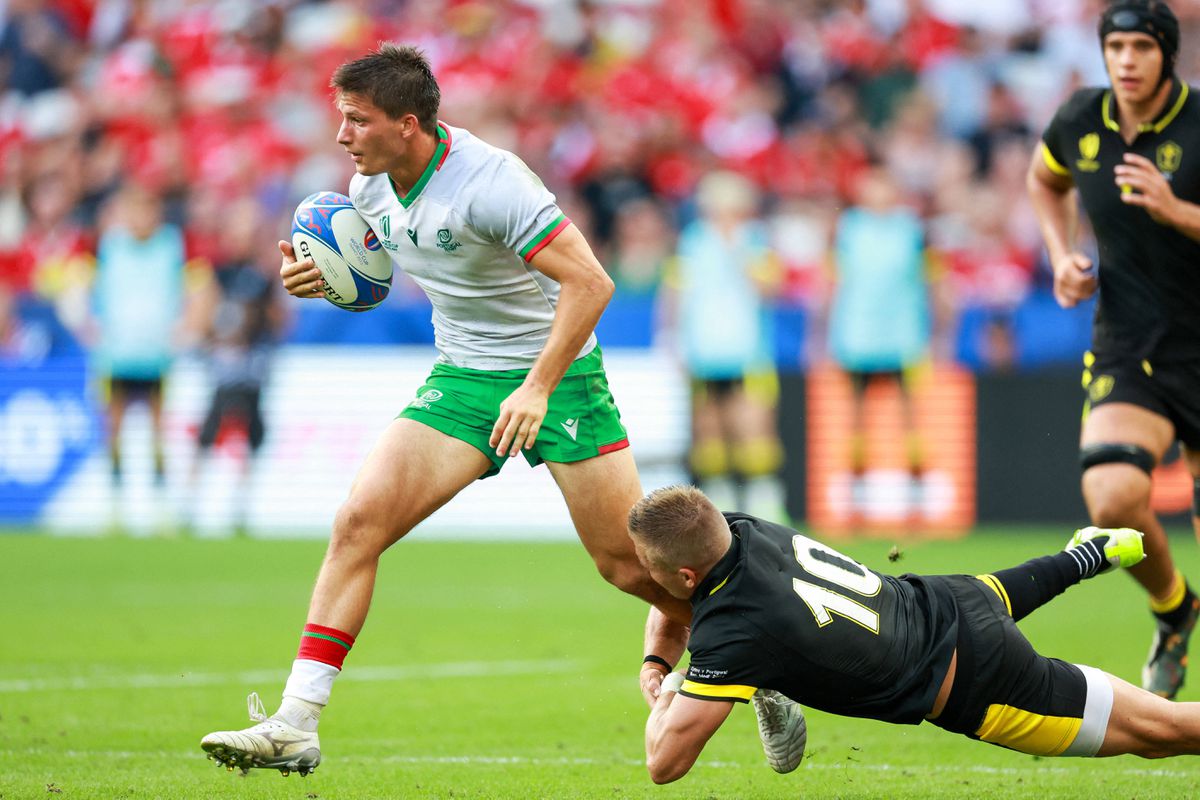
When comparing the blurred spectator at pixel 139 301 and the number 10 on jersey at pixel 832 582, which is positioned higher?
the number 10 on jersey at pixel 832 582

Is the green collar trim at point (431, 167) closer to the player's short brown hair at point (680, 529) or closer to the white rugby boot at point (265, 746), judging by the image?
the player's short brown hair at point (680, 529)

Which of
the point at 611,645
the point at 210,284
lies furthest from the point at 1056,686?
the point at 210,284

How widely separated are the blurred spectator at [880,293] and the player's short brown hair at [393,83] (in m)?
10.7

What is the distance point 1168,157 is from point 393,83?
11.5 ft

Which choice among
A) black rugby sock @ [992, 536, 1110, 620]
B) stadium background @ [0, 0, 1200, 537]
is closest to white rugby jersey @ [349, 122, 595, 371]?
black rugby sock @ [992, 536, 1110, 620]

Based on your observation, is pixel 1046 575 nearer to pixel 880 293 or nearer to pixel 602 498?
pixel 602 498

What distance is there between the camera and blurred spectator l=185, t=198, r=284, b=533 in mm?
16625

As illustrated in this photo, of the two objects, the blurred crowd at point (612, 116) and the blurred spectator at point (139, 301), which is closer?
the blurred spectator at point (139, 301)

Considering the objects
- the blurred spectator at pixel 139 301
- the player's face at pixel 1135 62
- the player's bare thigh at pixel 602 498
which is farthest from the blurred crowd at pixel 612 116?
the player's bare thigh at pixel 602 498

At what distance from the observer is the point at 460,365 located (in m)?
6.77

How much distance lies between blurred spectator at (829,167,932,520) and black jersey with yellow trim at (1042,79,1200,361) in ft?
28.7

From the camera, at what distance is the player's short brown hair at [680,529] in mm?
5324

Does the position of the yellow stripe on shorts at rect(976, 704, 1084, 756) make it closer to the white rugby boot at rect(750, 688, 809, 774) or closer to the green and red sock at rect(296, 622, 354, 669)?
the white rugby boot at rect(750, 688, 809, 774)

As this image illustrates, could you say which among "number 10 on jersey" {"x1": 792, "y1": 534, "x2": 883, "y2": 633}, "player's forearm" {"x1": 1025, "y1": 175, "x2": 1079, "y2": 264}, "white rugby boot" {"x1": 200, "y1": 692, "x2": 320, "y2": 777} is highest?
"player's forearm" {"x1": 1025, "y1": 175, "x2": 1079, "y2": 264}
